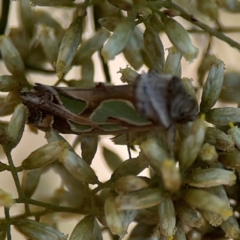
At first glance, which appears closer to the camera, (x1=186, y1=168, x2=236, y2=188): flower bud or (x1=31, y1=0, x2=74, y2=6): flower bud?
(x1=186, y1=168, x2=236, y2=188): flower bud

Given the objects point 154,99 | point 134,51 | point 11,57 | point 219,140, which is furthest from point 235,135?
point 11,57

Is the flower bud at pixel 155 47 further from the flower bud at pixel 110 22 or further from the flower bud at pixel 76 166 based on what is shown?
the flower bud at pixel 76 166

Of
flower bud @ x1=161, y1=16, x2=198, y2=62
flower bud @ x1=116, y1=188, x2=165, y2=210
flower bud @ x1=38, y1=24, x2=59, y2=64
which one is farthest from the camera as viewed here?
flower bud @ x1=38, y1=24, x2=59, y2=64

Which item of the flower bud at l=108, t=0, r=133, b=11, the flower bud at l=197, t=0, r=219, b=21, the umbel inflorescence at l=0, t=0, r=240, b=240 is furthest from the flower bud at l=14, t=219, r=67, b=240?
the flower bud at l=197, t=0, r=219, b=21

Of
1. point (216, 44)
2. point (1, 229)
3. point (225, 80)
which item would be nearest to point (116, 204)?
point (1, 229)

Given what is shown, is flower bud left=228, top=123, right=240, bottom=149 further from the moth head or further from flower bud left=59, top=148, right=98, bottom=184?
flower bud left=59, top=148, right=98, bottom=184

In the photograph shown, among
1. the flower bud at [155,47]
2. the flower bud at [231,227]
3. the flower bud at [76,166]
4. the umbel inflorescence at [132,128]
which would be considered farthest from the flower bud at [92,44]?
the flower bud at [231,227]

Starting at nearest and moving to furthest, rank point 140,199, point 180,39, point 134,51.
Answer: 1. point 140,199
2. point 180,39
3. point 134,51

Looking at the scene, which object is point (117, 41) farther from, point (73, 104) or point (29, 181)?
point (29, 181)
